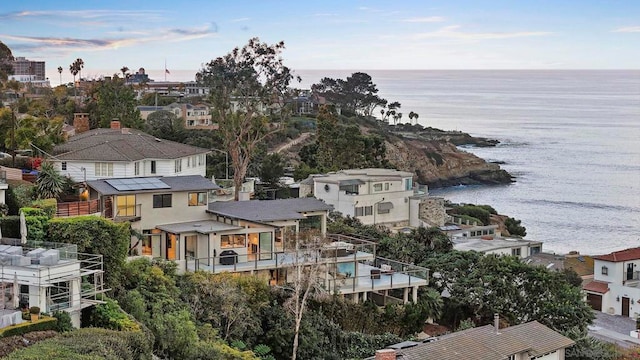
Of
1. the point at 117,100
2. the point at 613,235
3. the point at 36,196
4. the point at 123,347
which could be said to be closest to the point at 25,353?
the point at 123,347

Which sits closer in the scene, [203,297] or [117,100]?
[203,297]

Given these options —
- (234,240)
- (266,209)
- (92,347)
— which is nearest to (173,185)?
(234,240)

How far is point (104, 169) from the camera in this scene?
1517 inches

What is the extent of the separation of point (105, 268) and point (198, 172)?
19318 millimetres

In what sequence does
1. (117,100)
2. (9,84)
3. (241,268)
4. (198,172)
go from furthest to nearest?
1. (9,84)
2. (117,100)
3. (198,172)
4. (241,268)

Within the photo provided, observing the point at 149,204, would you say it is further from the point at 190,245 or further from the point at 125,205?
the point at 190,245

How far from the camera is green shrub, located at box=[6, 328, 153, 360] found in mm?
17969

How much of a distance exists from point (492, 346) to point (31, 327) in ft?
46.2

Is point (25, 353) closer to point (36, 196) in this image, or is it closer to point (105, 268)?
point (105, 268)

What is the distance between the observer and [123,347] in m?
20.0

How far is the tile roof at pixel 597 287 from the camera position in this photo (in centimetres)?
4700

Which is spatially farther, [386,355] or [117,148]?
[117,148]

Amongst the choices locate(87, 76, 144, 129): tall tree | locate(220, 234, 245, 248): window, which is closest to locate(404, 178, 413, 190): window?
locate(87, 76, 144, 129): tall tree

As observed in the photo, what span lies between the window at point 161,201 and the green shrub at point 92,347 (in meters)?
11.9
